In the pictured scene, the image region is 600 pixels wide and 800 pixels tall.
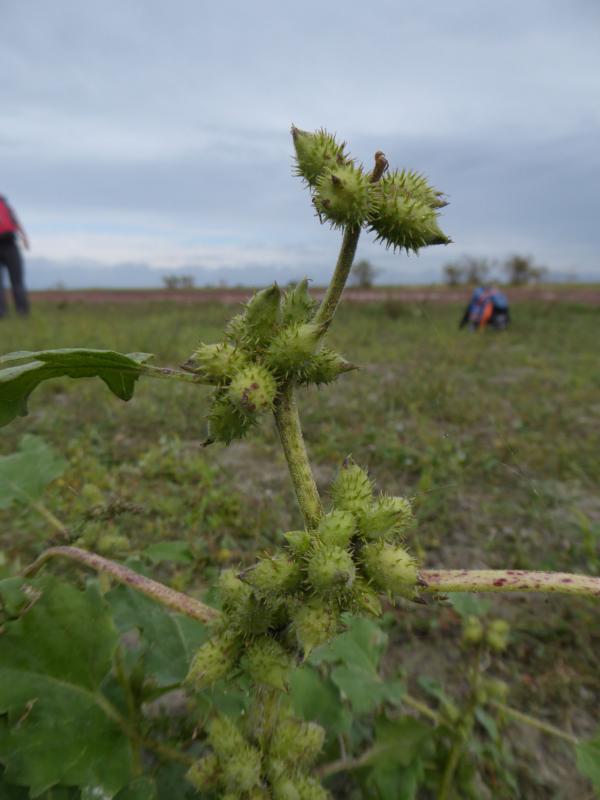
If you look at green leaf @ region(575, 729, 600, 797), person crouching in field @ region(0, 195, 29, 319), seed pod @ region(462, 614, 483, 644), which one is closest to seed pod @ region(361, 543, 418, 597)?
green leaf @ region(575, 729, 600, 797)

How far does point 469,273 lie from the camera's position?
2747cm

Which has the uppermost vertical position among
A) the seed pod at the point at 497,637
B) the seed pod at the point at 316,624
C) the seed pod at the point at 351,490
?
the seed pod at the point at 351,490

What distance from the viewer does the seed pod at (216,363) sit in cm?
97

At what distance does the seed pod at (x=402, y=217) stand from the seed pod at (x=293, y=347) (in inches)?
8.0

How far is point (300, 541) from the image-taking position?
1.01 m

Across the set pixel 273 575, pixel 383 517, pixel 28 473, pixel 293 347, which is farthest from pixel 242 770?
pixel 28 473

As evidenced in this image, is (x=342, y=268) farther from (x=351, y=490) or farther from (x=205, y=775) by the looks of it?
(x=205, y=775)

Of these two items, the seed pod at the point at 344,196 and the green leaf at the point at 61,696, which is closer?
the seed pod at the point at 344,196

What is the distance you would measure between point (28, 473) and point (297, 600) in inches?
54.8

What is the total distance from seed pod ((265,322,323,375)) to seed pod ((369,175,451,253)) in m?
0.20

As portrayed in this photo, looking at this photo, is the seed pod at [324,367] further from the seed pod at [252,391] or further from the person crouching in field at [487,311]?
the person crouching in field at [487,311]

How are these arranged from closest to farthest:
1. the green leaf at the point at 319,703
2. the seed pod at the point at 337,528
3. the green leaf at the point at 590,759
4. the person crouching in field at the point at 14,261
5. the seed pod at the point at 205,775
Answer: the seed pod at the point at 337,528 → the seed pod at the point at 205,775 → the green leaf at the point at 590,759 → the green leaf at the point at 319,703 → the person crouching in field at the point at 14,261

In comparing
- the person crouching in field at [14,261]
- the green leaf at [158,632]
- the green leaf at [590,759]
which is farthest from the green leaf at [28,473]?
the person crouching in field at [14,261]

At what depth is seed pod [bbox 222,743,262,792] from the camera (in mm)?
1182
